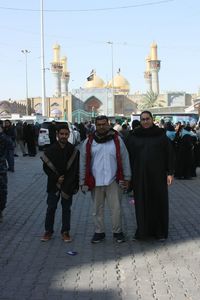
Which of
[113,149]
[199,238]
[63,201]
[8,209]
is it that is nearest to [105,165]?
[113,149]

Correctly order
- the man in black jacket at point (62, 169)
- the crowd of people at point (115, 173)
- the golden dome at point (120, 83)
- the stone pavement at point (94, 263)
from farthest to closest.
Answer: the golden dome at point (120, 83) < the man in black jacket at point (62, 169) < the crowd of people at point (115, 173) < the stone pavement at point (94, 263)

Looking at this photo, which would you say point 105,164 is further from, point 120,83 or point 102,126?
point 120,83

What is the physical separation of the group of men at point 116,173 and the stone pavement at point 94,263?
0.91ft

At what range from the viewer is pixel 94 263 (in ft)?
19.8

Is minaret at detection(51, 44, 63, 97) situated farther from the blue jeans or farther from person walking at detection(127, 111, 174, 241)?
person walking at detection(127, 111, 174, 241)

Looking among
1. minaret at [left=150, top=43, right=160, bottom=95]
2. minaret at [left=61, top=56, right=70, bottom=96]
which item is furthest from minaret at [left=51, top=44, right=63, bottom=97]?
minaret at [left=150, top=43, right=160, bottom=95]

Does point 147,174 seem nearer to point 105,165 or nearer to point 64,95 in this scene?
point 105,165

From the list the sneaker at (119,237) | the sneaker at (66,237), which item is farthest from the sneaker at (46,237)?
the sneaker at (119,237)

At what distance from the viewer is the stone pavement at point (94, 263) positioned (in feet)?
A: 16.5

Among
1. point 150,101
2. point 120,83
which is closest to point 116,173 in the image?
point 150,101

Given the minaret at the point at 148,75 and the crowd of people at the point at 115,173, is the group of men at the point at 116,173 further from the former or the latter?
the minaret at the point at 148,75

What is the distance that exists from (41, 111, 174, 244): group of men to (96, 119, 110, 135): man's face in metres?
0.08

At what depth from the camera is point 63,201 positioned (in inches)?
276

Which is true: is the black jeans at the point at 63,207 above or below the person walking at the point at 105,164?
below
